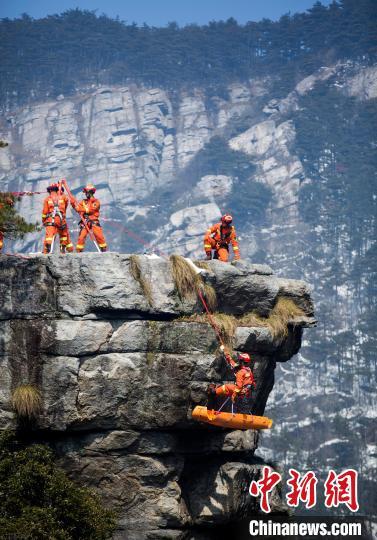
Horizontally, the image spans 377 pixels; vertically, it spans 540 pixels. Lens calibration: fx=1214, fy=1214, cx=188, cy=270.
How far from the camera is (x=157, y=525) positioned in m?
38.6

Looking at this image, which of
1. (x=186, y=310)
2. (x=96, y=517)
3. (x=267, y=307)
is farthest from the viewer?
(x=267, y=307)

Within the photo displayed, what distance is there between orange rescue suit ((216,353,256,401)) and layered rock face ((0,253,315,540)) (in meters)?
0.50

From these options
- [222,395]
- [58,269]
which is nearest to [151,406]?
[222,395]

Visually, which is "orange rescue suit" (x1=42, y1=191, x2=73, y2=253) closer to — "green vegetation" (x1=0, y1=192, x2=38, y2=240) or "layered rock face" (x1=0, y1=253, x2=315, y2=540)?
"green vegetation" (x1=0, y1=192, x2=38, y2=240)

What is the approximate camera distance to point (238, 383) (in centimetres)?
3959

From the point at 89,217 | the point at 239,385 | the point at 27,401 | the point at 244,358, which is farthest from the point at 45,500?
the point at 89,217

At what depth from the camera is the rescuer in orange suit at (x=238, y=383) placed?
3931 centimetres

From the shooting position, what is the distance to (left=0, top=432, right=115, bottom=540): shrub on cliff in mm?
35375

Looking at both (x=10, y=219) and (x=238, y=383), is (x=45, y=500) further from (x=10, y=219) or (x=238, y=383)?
(x=10, y=219)

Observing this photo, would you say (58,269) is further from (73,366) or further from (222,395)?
(222,395)

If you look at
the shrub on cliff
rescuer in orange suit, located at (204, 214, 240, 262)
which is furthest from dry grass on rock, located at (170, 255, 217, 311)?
the shrub on cliff

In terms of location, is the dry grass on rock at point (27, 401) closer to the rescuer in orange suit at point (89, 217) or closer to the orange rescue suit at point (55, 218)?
the orange rescue suit at point (55, 218)

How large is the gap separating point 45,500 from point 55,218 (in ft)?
31.6

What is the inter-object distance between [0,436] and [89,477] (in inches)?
130
